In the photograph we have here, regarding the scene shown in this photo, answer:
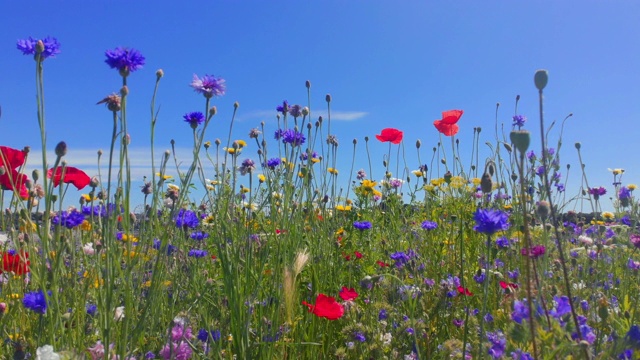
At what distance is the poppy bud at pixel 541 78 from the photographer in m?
1.06

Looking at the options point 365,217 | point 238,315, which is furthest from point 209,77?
point 365,217

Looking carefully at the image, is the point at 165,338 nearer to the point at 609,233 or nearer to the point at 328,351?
the point at 328,351

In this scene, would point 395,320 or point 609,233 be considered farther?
point 609,233

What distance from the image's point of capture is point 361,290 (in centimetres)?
276

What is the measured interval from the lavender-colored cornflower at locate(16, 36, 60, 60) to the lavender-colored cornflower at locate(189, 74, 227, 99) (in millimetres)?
428

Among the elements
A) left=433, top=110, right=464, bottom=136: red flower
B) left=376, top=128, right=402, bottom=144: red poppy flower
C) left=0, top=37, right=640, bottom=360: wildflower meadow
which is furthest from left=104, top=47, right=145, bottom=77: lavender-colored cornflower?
left=376, top=128, right=402, bottom=144: red poppy flower

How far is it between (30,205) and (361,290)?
5.03 ft

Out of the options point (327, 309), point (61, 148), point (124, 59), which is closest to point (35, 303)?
point (61, 148)

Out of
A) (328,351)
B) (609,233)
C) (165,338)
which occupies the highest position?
(609,233)

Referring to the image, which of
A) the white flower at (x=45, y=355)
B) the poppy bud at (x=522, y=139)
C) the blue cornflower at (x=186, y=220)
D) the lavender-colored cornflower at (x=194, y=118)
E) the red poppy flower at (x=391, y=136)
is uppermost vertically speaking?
the red poppy flower at (x=391, y=136)

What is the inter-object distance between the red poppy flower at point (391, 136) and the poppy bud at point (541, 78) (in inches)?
119

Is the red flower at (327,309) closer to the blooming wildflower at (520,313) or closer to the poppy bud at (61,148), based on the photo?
the blooming wildflower at (520,313)

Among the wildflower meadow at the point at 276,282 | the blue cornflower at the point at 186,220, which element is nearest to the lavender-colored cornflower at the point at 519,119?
the wildflower meadow at the point at 276,282

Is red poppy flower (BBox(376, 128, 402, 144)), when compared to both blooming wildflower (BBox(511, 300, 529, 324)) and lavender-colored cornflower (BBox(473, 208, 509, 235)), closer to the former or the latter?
lavender-colored cornflower (BBox(473, 208, 509, 235))
